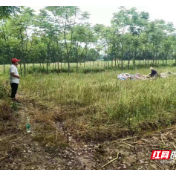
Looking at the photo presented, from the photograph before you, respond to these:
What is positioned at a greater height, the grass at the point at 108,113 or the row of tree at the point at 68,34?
the row of tree at the point at 68,34

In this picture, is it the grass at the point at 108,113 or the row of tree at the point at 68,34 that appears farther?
the row of tree at the point at 68,34

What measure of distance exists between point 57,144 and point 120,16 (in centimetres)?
2104

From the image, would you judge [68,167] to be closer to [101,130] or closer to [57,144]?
[57,144]

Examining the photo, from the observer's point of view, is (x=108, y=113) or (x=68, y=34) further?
(x=68, y=34)

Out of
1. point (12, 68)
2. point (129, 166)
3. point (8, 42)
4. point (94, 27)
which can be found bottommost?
point (129, 166)

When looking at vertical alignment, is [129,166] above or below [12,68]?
below

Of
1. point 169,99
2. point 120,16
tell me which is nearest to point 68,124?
point 169,99

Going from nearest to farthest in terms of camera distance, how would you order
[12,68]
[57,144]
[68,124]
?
1. [57,144]
2. [68,124]
3. [12,68]

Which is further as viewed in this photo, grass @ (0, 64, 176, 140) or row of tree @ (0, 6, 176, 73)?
row of tree @ (0, 6, 176, 73)

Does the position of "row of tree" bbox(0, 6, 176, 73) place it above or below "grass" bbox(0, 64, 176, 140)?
above

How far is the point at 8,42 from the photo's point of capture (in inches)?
546
